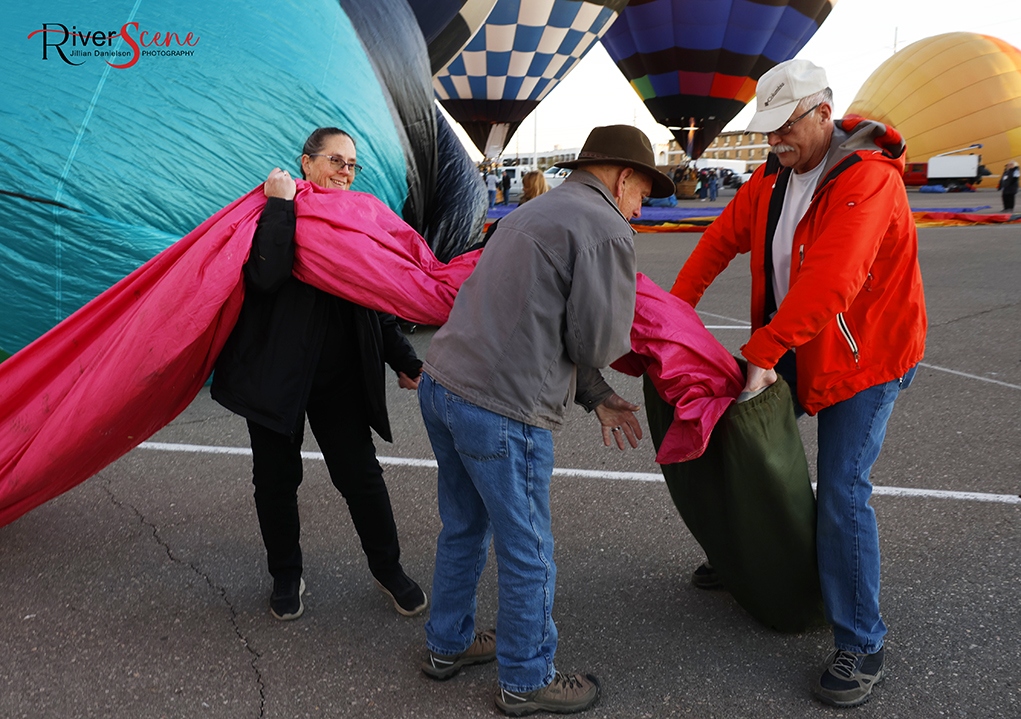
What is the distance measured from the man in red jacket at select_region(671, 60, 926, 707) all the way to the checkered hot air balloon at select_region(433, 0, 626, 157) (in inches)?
490

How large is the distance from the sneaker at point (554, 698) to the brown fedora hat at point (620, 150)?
1398 mm

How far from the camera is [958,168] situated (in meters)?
26.9

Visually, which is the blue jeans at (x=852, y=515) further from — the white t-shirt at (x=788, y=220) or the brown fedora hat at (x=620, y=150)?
the brown fedora hat at (x=620, y=150)

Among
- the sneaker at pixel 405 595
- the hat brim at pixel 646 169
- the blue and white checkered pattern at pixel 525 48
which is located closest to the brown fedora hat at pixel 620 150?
the hat brim at pixel 646 169

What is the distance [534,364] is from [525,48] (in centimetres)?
1531

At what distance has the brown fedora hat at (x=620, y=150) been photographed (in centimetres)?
198

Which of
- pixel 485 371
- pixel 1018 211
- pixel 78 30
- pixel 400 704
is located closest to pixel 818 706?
pixel 400 704

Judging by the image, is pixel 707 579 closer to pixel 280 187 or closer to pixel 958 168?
pixel 280 187

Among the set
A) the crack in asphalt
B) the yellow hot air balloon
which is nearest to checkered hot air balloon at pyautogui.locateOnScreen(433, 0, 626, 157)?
the crack in asphalt

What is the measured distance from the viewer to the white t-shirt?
7.59ft

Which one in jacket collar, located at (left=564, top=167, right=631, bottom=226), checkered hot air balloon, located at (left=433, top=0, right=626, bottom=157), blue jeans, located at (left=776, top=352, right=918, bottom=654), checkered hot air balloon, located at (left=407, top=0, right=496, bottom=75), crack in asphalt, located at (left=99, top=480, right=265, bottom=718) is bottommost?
crack in asphalt, located at (left=99, top=480, right=265, bottom=718)

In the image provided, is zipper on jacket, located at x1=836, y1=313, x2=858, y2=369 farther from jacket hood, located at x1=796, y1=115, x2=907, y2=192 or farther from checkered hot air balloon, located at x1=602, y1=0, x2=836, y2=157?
checkered hot air balloon, located at x1=602, y1=0, x2=836, y2=157

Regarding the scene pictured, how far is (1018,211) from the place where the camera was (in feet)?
62.9

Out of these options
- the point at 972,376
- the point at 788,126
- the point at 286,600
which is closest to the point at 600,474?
the point at 286,600
